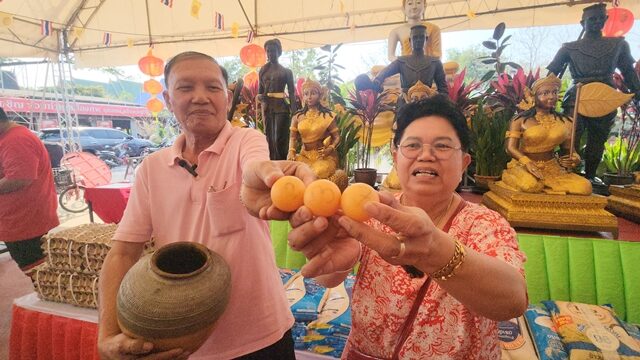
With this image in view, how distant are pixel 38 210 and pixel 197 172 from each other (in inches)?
101

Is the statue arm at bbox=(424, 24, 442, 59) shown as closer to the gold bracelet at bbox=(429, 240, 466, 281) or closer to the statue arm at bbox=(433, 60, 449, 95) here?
the statue arm at bbox=(433, 60, 449, 95)

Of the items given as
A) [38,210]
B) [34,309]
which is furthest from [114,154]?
[34,309]

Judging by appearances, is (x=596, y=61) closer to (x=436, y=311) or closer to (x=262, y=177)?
(x=436, y=311)

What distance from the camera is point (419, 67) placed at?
3.21 metres

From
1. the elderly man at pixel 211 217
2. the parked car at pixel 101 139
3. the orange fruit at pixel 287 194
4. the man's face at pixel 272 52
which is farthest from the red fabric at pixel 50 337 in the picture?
the parked car at pixel 101 139

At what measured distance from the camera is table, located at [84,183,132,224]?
14.2ft

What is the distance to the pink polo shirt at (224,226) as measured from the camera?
3.73 ft

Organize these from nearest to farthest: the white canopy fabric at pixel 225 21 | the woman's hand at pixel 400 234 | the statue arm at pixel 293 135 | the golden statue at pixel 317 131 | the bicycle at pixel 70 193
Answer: the woman's hand at pixel 400 234 < the golden statue at pixel 317 131 < the statue arm at pixel 293 135 < the white canopy fabric at pixel 225 21 < the bicycle at pixel 70 193

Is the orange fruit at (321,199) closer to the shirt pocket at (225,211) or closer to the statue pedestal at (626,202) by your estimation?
the shirt pocket at (225,211)

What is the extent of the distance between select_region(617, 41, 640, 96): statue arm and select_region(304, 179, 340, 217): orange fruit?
3487 millimetres

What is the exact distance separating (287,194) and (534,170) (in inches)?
98.8

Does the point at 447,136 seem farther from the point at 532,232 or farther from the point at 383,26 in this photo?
the point at 383,26

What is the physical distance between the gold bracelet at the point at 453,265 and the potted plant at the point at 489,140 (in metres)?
3.00

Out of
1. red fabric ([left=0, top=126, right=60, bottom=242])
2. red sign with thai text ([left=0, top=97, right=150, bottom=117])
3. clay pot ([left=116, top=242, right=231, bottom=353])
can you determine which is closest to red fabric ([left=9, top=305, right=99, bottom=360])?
red fabric ([left=0, top=126, right=60, bottom=242])
